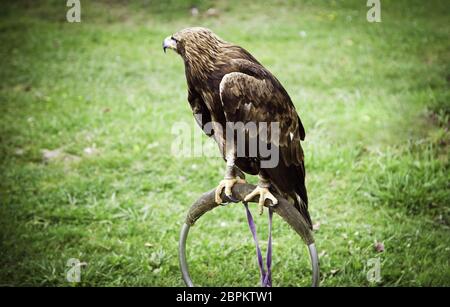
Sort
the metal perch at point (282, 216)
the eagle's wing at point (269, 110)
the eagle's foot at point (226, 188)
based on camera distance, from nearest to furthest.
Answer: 1. the eagle's wing at point (269, 110)
2. the metal perch at point (282, 216)
3. the eagle's foot at point (226, 188)

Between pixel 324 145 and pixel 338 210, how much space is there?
82 centimetres

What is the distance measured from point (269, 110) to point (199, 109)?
348 mm

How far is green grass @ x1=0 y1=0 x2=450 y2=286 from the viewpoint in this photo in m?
3.58

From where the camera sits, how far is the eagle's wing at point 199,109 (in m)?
2.42

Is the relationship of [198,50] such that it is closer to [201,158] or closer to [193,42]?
[193,42]

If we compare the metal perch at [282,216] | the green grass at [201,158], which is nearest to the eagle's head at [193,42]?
the metal perch at [282,216]

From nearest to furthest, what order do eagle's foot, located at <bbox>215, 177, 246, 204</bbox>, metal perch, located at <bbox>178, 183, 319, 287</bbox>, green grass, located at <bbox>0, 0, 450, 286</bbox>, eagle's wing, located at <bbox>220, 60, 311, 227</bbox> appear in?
eagle's wing, located at <bbox>220, 60, 311, 227</bbox> → metal perch, located at <bbox>178, 183, 319, 287</bbox> → eagle's foot, located at <bbox>215, 177, 246, 204</bbox> → green grass, located at <bbox>0, 0, 450, 286</bbox>

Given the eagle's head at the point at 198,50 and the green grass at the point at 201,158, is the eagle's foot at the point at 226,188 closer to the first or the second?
the eagle's head at the point at 198,50

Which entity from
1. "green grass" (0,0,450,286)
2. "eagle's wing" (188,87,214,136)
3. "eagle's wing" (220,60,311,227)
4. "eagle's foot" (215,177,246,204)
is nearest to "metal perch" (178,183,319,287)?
"eagle's foot" (215,177,246,204)

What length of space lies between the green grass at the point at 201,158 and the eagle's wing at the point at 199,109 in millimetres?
1313

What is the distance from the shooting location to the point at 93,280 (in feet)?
11.2

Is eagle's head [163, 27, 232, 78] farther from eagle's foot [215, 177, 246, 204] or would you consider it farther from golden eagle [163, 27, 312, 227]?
eagle's foot [215, 177, 246, 204]

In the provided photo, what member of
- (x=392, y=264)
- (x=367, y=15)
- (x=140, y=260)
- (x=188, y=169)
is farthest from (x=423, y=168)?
(x=367, y=15)

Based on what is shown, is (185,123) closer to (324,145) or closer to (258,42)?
(324,145)
